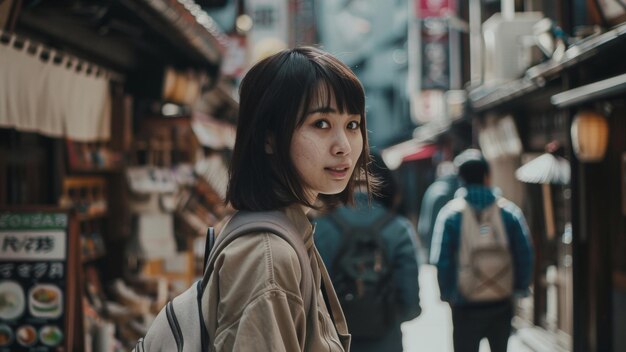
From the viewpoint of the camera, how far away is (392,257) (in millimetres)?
5117

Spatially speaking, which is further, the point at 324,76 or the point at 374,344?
the point at 374,344

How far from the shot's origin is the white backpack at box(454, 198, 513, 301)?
6.54 m

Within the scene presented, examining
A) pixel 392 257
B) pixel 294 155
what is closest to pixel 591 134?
pixel 392 257

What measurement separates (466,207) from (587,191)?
3.04m

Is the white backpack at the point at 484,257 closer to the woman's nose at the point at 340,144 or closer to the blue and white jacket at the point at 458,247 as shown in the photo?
the blue and white jacket at the point at 458,247

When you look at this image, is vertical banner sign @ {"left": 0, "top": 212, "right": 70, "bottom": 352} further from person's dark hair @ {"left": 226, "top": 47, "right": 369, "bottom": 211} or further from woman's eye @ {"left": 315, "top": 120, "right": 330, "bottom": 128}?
woman's eye @ {"left": 315, "top": 120, "right": 330, "bottom": 128}

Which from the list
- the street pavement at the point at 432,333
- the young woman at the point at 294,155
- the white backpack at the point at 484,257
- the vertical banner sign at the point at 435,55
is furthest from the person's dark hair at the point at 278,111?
the vertical banner sign at the point at 435,55

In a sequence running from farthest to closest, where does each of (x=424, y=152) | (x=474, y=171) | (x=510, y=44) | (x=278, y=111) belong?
(x=424, y=152) → (x=510, y=44) → (x=474, y=171) → (x=278, y=111)

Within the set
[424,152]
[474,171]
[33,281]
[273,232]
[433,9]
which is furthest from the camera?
[424,152]

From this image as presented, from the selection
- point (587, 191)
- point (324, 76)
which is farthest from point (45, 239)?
point (587, 191)

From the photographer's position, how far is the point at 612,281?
8781 mm

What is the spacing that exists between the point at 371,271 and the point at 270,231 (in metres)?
3.05

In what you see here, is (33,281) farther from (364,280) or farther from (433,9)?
(433,9)

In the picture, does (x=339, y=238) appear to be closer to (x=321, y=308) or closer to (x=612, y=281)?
(x=321, y=308)
